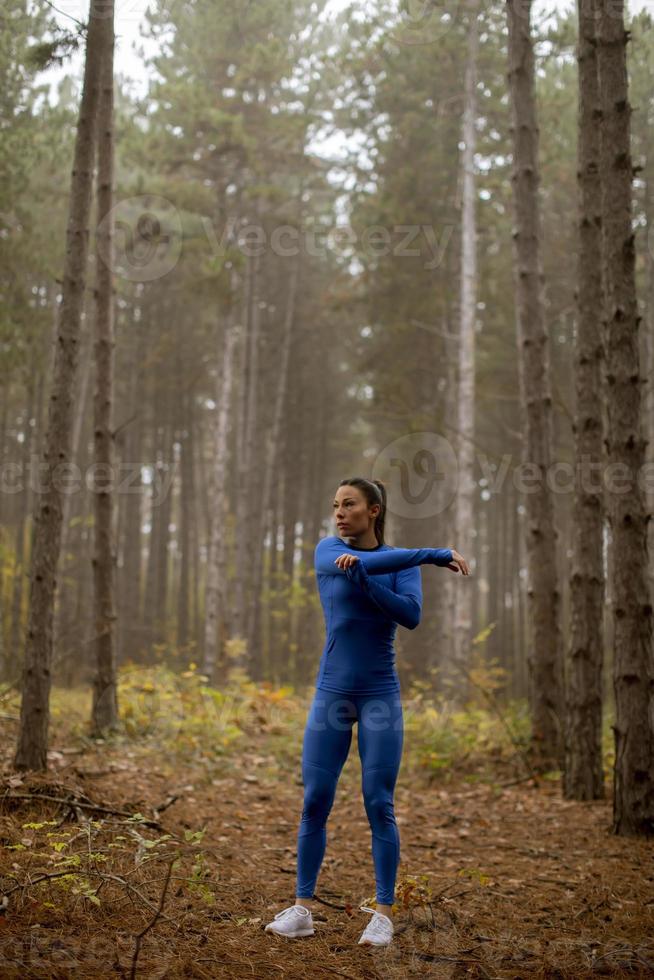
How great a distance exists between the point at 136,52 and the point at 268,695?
14058mm

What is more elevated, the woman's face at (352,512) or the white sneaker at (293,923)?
the woman's face at (352,512)

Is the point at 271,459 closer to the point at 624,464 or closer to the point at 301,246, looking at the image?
the point at 301,246

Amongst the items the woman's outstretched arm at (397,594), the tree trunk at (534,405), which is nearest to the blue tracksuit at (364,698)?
the woman's outstretched arm at (397,594)

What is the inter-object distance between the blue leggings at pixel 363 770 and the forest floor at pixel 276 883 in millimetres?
396

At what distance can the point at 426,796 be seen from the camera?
8.80m

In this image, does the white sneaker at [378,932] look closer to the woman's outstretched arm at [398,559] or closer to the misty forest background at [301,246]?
the woman's outstretched arm at [398,559]

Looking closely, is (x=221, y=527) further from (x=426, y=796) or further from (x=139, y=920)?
(x=139, y=920)

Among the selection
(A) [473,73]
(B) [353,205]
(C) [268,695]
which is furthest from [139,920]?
(B) [353,205]

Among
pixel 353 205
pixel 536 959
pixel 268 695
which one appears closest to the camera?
pixel 536 959

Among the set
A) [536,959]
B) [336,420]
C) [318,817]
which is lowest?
[536,959]

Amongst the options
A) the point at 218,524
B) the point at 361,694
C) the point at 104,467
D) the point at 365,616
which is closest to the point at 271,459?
the point at 218,524

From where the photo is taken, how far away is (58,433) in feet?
23.6

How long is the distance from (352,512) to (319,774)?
1377mm

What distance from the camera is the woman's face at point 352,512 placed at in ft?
15.0
